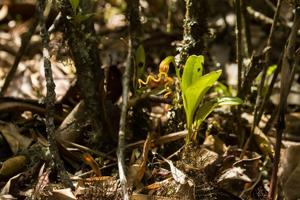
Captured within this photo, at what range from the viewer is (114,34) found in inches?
112

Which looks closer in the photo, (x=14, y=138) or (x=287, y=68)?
(x=287, y=68)

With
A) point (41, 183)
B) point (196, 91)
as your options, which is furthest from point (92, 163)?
point (196, 91)

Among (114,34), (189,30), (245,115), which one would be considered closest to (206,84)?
(189,30)

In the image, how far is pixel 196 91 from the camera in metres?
1.50

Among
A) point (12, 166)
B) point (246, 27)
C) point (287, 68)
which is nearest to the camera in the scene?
point (287, 68)

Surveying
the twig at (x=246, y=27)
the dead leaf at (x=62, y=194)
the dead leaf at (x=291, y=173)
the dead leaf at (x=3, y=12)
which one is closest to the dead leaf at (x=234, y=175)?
the dead leaf at (x=291, y=173)

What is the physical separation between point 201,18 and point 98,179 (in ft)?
2.03

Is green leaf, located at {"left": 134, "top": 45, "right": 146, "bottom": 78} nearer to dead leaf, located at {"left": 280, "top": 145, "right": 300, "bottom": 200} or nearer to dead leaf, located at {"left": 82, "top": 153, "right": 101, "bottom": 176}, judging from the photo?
dead leaf, located at {"left": 82, "top": 153, "right": 101, "bottom": 176}

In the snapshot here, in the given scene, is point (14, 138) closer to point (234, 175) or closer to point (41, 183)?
point (41, 183)

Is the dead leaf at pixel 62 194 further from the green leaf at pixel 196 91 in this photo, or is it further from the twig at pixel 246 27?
the twig at pixel 246 27

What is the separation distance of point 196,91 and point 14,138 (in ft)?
2.24

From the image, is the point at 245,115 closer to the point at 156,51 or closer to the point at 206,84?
the point at 206,84

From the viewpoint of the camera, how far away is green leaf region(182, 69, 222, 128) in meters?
1.46

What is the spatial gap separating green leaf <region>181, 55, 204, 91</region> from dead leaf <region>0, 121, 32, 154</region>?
62 cm
